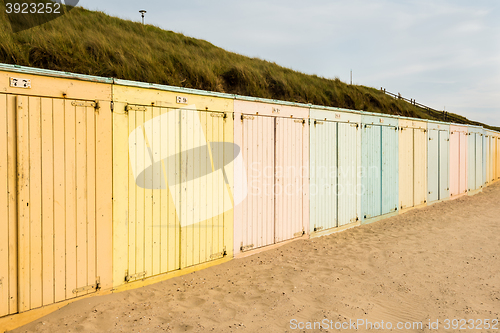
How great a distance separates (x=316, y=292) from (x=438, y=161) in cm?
839

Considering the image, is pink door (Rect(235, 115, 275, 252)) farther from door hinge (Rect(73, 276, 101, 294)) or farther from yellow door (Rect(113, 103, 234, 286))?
door hinge (Rect(73, 276, 101, 294))

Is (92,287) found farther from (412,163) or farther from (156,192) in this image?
(412,163)

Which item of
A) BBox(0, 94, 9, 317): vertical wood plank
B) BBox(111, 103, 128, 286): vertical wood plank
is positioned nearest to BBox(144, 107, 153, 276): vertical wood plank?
BBox(111, 103, 128, 286): vertical wood plank

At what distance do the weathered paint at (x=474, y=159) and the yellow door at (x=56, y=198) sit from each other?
1326 centimetres

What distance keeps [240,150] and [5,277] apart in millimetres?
3191

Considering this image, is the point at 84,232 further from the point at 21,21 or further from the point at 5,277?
the point at 21,21

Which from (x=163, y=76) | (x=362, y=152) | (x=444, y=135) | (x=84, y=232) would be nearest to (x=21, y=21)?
(x=163, y=76)

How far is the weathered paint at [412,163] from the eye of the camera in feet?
28.3

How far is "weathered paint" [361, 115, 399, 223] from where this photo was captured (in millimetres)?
7426

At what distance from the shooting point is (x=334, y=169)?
21.9 feet

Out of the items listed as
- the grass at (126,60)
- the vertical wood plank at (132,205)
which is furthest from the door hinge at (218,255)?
the grass at (126,60)

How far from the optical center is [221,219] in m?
4.76

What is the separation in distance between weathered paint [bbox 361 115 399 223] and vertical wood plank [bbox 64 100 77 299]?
19.5ft

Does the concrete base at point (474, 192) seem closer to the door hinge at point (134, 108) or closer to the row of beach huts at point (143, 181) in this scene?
the row of beach huts at point (143, 181)
